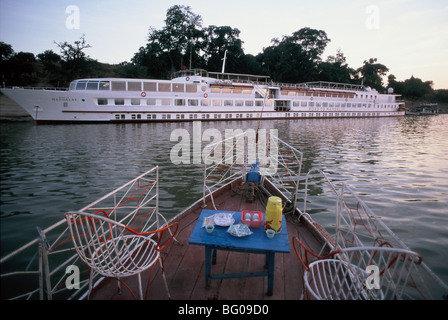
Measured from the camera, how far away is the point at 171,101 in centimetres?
3127

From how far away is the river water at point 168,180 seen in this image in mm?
5797

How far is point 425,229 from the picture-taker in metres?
5.81

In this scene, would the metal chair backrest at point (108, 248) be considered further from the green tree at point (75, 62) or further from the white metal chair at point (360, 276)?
the green tree at point (75, 62)

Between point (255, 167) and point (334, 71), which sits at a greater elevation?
point (334, 71)

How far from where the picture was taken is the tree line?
142 ft

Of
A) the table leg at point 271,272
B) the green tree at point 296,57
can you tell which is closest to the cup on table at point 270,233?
the table leg at point 271,272

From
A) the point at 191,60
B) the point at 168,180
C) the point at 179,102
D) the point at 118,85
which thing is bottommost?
the point at 168,180

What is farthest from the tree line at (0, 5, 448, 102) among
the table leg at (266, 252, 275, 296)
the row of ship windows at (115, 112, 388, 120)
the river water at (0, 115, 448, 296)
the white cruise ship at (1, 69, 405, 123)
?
the table leg at (266, 252, 275, 296)

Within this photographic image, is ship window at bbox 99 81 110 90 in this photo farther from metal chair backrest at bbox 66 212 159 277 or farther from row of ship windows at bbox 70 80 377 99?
metal chair backrest at bbox 66 212 159 277

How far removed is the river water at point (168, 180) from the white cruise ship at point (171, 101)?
1042 centimetres

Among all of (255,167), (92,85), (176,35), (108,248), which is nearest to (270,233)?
(108,248)

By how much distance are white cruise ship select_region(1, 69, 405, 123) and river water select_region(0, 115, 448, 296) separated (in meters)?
10.4

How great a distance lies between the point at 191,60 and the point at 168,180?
5591cm

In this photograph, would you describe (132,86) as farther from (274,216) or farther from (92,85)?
(274,216)
